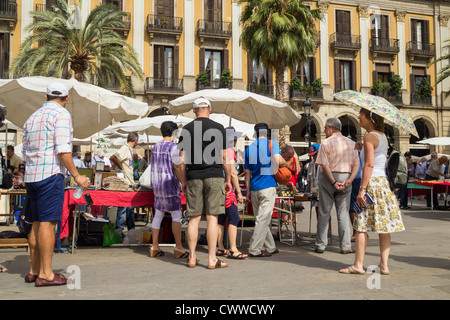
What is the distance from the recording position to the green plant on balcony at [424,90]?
32.7 meters

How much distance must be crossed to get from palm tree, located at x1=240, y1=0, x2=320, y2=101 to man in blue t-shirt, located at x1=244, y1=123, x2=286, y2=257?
1576cm

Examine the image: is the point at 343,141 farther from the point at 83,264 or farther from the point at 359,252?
the point at 83,264

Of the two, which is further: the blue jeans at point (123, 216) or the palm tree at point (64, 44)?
the palm tree at point (64, 44)

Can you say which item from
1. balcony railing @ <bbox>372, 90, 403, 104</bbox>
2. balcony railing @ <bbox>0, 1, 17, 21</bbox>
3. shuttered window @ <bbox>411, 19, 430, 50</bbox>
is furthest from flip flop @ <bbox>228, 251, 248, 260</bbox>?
shuttered window @ <bbox>411, 19, 430, 50</bbox>

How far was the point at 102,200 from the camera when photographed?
6.09 m

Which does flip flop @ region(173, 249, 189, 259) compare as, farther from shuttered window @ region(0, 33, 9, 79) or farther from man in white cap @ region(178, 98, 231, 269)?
shuttered window @ region(0, 33, 9, 79)

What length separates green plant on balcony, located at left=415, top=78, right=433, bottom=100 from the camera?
107 ft

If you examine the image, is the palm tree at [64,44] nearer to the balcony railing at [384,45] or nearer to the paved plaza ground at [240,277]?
the paved plaza ground at [240,277]

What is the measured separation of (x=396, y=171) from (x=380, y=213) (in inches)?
25.2

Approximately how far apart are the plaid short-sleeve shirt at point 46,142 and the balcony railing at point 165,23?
81.2 feet

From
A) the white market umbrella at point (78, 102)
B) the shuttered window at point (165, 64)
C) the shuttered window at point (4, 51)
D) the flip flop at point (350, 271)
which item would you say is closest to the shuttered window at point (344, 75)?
the shuttered window at point (165, 64)

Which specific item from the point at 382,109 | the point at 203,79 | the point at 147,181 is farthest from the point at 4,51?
the point at 382,109

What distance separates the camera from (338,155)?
5969 mm
